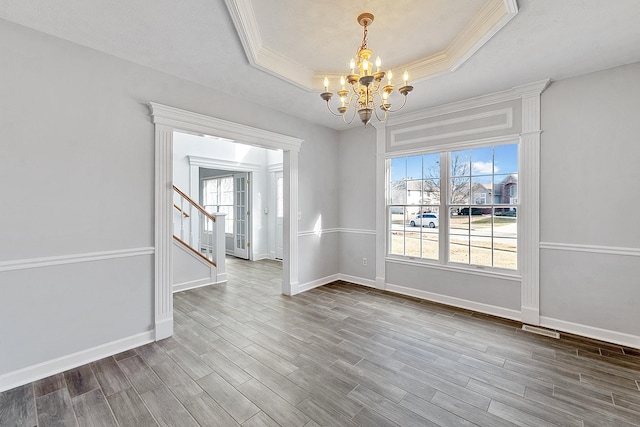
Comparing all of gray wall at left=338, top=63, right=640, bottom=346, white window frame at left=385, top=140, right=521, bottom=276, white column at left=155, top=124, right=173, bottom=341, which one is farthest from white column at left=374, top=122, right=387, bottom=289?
white column at left=155, top=124, right=173, bottom=341

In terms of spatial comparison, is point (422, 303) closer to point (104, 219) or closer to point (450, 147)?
point (450, 147)

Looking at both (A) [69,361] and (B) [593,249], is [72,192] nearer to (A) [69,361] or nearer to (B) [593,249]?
(A) [69,361]

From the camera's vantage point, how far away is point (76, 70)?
2424 mm

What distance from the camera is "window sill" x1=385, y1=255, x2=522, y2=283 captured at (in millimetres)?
3479

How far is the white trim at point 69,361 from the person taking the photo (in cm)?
215

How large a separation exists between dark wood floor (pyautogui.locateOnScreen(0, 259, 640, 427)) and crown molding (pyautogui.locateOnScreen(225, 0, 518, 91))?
2.81 m

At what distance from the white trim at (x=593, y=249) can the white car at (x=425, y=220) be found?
1284 mm

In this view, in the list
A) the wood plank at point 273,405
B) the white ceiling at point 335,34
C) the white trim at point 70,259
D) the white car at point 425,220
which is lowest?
the wood plank at point 273,405

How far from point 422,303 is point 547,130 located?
2629 millimetres

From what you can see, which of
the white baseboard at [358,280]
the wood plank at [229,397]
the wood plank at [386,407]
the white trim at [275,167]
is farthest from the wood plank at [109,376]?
the white trim at [275,167]

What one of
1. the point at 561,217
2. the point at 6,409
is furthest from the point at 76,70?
the point at 561,217

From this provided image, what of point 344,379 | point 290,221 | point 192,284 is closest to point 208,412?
point 344,379

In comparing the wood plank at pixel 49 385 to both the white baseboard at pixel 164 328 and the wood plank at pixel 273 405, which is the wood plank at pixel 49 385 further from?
the wood plank at pixel 273 405

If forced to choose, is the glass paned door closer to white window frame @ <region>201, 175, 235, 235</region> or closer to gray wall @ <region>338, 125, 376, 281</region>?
white window frame @ <region>201, 175, 235, 235</region>
